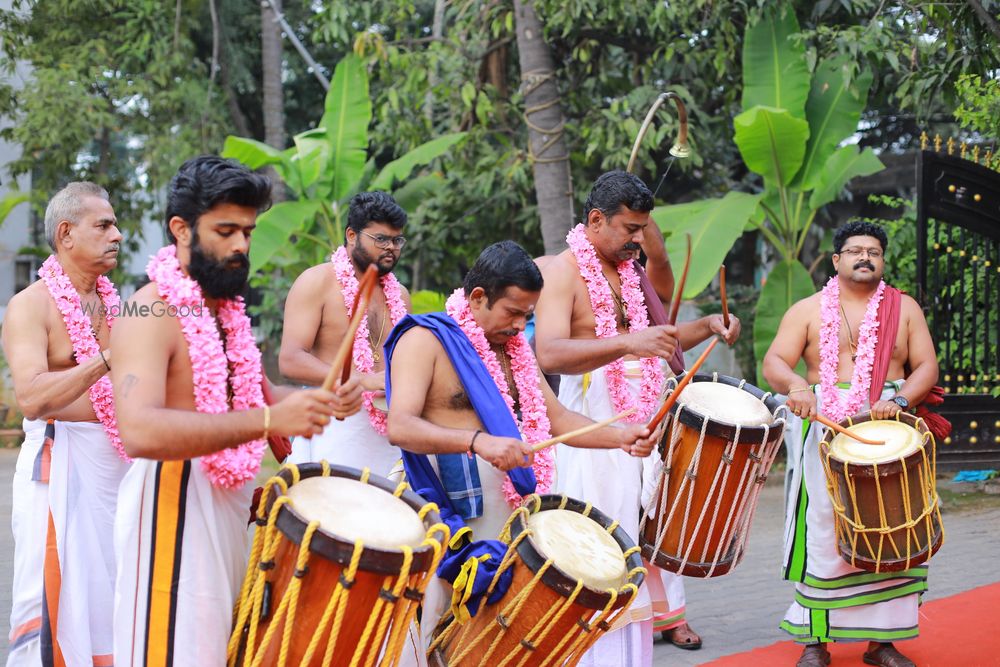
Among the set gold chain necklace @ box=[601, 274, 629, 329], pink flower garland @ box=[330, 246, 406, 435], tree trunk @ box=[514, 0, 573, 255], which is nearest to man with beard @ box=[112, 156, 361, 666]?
pink flower garland @ box=[330, 246, 406, 435]

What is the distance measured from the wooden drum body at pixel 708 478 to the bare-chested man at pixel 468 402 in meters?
0.64

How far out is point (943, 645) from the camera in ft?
18.2

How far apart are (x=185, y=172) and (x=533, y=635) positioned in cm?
A: 167

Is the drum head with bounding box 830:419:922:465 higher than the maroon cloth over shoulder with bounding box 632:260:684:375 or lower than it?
lower

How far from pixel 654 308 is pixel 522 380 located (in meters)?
1.22

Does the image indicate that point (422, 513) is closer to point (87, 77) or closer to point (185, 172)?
point (185, 172)

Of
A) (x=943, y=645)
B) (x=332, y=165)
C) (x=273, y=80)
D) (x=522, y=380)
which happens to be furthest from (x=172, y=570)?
(x=273, y=80)

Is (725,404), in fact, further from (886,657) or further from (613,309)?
(886,657)

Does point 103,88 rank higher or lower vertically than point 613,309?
higher

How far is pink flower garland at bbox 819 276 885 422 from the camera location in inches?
216

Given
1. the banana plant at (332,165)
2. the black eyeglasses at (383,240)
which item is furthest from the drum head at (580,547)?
the banana plant at (332,165)

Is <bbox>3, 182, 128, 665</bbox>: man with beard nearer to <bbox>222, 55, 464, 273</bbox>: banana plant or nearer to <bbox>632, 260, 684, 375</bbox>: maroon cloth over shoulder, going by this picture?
<bbox>632, 260, 684, 375</bbox>: maroon cloth over shoulder

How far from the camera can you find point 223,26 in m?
15.6

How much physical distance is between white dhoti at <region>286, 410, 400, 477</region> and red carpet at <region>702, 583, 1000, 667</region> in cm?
179
